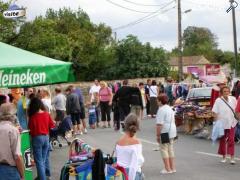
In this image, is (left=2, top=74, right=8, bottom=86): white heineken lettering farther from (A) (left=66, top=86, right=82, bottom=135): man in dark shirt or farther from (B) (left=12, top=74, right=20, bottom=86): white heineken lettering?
(A) (left=66, top=86, right=82, bottom=135): man in dark shirt

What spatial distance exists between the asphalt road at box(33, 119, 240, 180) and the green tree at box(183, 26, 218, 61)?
112469mm

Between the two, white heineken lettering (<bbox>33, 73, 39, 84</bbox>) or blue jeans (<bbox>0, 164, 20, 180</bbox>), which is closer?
blue jeans (<bbox>0, 164, 20, 180</bbox>)

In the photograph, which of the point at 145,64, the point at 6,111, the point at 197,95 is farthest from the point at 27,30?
the point at 145,64

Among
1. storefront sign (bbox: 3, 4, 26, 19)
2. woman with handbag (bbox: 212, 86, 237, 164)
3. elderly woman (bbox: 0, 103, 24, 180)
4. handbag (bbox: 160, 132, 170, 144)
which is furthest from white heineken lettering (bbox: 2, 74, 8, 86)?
woman with handbag (bbox: 212, 86, 237, 164)

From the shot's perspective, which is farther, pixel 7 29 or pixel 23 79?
pixel 7 29

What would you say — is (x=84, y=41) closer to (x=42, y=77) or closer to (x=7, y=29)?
(x=7, y=29)

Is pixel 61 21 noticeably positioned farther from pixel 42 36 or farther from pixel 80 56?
pixel 42 36

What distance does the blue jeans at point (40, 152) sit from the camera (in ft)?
33.9

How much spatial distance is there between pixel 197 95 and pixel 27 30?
955 cm

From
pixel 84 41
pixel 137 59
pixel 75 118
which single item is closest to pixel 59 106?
pixel 75 118

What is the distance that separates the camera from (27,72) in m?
9.00

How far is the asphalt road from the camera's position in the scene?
11.6 metres

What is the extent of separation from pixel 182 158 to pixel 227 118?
1797 mm

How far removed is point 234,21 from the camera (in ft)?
131
